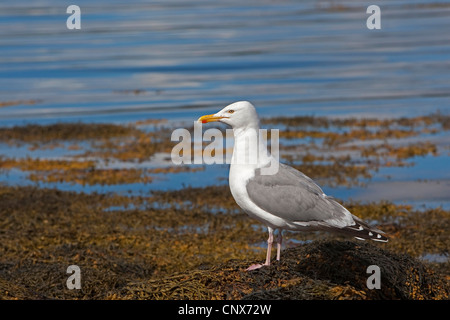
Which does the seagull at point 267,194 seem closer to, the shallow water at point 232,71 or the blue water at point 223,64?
the shallow water at point 232,71

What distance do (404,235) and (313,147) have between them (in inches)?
222

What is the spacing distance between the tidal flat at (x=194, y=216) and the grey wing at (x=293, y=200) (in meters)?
0.37

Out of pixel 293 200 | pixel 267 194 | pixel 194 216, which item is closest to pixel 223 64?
pixel 194 216

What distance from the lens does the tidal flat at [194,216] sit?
7699 millimetres

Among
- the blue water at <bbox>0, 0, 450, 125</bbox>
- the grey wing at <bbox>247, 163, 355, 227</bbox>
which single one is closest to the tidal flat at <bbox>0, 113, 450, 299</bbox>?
the grey wing at <bbox>247, 163, 355, 227</bbox>

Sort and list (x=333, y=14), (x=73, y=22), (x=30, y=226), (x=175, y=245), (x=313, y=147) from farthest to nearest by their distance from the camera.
A: (x=333, y=14) < (x=73, y=22) < (x=313, y=147) < (x=30, y=226) < (x=175, y=245)

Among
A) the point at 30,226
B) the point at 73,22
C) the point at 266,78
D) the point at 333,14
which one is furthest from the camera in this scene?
the point at 333,14

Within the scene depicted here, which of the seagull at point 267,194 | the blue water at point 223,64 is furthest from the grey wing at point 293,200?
the blue water at point 223,64

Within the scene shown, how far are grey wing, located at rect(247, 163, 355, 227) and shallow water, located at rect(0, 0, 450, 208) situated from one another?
5.76 m

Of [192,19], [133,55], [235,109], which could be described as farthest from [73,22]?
[235,109]

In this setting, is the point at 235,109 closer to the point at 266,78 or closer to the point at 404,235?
the point at 404,235

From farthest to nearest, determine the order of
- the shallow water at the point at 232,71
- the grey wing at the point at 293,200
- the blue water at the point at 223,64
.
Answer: the blue water at the point at 223,64, the shallow water at the point at 232,71, the grey wing at the point at 293,200

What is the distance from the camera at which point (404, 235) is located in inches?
458

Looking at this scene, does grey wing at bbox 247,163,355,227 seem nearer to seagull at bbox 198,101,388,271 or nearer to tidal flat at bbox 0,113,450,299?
seagull at bbox 198,101,388,271
